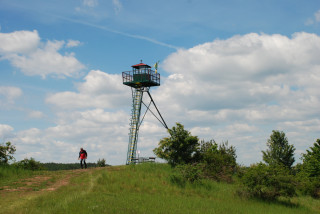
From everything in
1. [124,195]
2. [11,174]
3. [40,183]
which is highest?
[11,174]

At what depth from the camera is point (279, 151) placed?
5019 cm

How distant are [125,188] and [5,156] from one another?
15.9 meters

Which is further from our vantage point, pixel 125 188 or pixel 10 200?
pixel 125 188

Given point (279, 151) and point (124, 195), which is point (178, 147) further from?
point (279, 151)

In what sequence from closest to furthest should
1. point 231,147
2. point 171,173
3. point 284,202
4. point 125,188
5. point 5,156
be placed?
point 125,188 → point 284,202 → point 171,173 → point 5,156 → point 231,147

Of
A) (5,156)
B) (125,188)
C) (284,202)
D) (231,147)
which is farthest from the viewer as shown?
(231,147)

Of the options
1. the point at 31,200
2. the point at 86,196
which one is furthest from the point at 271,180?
the point at 31,200

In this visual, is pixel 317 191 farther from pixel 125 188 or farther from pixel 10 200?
pixel 10 200

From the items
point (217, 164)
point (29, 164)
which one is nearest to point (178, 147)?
point (217, 164)

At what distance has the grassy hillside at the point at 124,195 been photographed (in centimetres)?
1656

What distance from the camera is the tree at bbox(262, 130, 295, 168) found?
50.0 m

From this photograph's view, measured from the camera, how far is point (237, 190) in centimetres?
2578

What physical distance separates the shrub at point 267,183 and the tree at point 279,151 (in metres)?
25.2

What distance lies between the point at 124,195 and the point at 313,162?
898 inches
